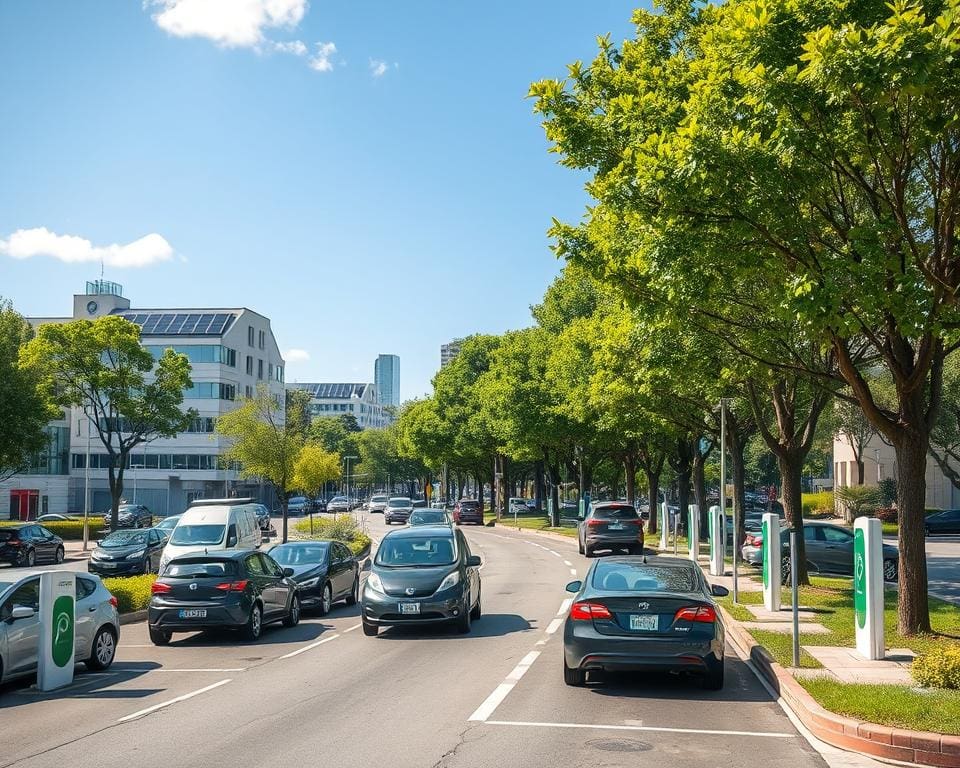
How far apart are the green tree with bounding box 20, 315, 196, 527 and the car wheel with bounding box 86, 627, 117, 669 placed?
33.7 m

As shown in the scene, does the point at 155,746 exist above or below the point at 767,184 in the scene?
below

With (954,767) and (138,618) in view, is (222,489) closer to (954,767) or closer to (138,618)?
(138,618)

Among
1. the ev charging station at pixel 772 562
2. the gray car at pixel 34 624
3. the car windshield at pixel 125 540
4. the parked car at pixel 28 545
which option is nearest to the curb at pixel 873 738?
the ev charging station at pixel 772 562

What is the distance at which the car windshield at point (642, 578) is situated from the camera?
1158 centimetres

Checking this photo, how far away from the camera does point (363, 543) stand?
4044 cm

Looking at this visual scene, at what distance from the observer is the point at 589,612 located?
1130 centimetres

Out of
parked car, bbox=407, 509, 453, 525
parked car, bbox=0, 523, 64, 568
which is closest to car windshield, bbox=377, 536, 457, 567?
parked car, bbox=0, 523, 64, 568

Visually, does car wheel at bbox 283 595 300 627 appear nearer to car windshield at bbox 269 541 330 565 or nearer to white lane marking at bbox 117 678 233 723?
car windshield at bbox 269 541 330 565

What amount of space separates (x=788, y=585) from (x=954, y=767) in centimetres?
1575

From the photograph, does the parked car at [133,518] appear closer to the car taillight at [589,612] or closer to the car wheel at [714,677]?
the car taillight at [589,612]

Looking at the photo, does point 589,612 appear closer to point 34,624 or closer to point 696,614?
point 696,614

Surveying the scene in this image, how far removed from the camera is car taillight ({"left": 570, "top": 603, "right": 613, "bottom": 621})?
11.2m

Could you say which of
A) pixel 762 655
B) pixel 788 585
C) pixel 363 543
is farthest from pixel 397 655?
pixel 363 543

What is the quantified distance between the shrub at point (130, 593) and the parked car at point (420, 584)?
5.71 meters
